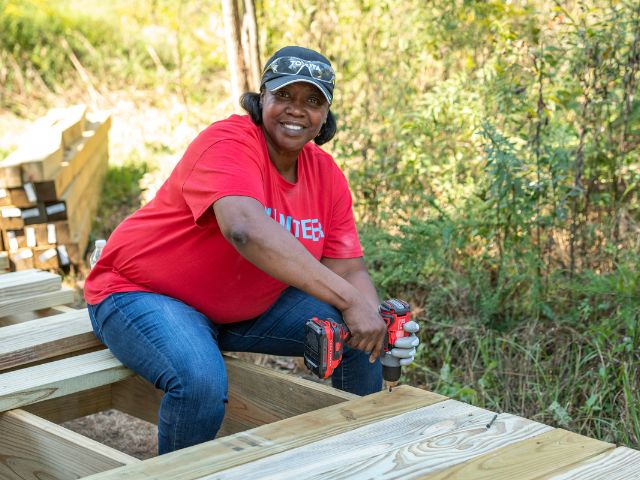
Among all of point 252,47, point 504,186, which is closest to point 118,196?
point 252,47

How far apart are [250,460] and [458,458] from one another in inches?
22.5

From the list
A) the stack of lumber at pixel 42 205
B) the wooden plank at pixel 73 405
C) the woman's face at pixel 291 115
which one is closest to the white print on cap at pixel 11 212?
the stack of lumber at pixel 42 205

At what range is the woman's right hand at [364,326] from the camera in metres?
2.72

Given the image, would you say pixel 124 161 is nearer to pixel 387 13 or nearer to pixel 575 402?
pixel 387 13

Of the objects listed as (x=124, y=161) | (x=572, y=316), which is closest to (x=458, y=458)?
(x=572, y=316)

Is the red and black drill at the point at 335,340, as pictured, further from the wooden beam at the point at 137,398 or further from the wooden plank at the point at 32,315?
the wooden plank at the point at 32,315

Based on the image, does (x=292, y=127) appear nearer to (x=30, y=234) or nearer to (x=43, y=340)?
(x=43, y=340)

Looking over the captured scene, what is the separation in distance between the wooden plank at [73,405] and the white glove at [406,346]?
4.79ft

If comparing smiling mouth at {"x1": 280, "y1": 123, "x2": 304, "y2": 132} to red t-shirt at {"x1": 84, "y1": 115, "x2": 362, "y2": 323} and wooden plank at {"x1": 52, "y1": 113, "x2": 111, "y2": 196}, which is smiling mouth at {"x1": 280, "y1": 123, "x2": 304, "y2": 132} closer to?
red t-shirt at {"x1": 84, "y1": 115, "x2": 362, "y2": 323}

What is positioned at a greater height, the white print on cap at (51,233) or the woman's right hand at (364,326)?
the woman's right hand at (364,326)

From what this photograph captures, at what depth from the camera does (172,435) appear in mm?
2678

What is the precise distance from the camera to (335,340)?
2.63m

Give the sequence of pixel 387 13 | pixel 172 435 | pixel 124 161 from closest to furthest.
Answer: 1. pixel 172 435
2. pixel 387 13
3. pixel 124 161

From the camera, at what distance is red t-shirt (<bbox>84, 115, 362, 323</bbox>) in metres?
2.83
